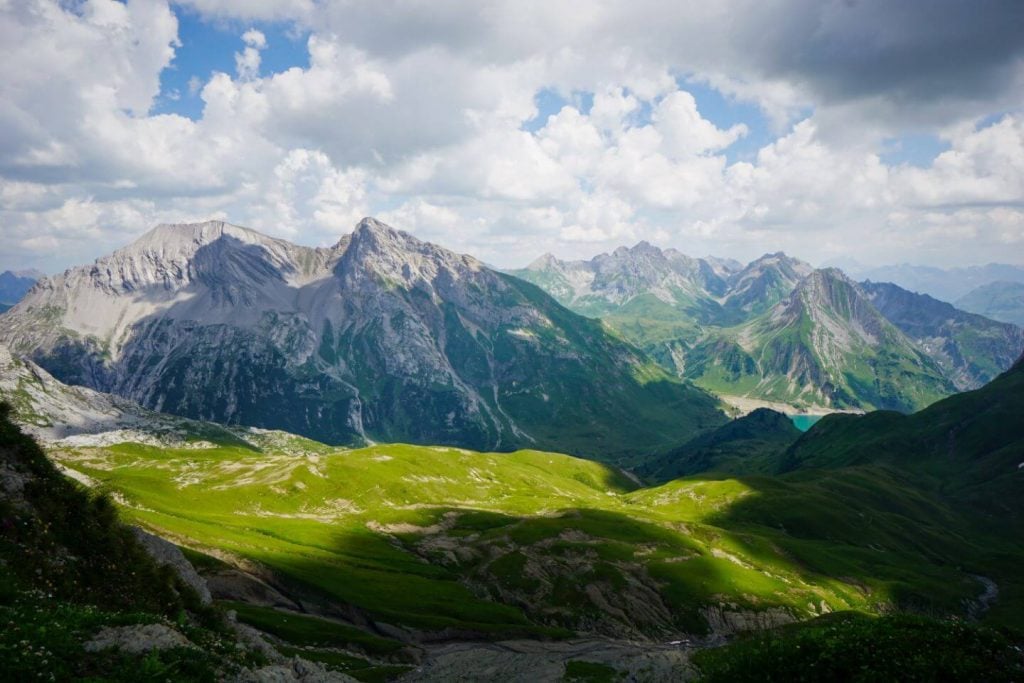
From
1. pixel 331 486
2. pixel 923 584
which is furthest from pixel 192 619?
pixel 923 584

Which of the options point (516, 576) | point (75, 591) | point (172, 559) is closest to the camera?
point (75, 591)

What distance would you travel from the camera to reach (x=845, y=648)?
27.8m

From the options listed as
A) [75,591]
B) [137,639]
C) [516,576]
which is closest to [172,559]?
[75,591]

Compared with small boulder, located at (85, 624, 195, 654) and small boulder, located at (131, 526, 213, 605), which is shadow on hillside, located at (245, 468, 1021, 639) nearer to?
small boulder, located at (131, 526, 213, 605)

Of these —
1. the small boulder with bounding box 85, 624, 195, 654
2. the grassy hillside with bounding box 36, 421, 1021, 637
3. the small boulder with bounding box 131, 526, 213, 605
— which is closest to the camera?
the small boulder with bounding box 85, 624, 195, 654

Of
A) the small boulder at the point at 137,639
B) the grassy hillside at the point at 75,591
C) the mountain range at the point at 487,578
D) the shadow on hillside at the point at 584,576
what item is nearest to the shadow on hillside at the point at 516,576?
the shadow on hillside at the point at 584,576

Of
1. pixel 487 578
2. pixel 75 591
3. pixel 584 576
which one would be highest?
pixel 75 591

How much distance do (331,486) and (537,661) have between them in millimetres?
133308

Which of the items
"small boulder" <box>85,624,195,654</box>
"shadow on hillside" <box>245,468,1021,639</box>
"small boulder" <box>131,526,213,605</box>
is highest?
"small boulder" <box>85,624,195,654</box>

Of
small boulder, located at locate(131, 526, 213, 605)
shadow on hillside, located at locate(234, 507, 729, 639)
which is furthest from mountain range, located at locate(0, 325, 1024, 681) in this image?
small boulder, located at locate(131, 526, 213, 605)

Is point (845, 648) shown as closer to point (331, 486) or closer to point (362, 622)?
point (362, 622)

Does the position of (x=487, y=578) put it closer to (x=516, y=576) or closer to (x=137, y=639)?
(x=516, y=576)

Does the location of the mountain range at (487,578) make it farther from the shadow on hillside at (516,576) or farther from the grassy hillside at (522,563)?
the grassy hillside at (522,563)

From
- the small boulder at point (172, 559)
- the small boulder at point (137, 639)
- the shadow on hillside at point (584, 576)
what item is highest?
the small boulder at point (137, 639)
